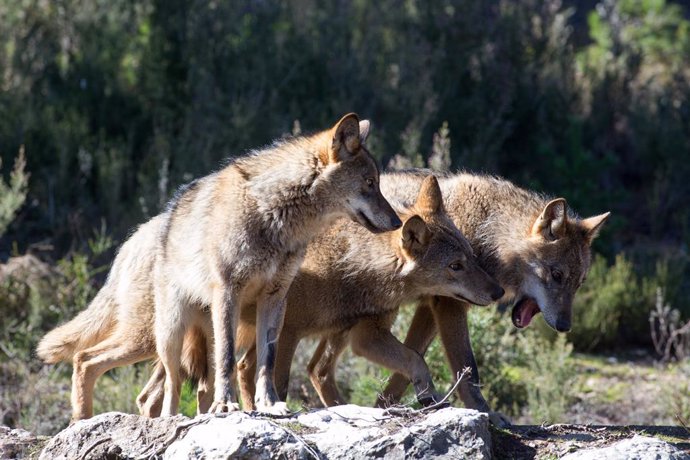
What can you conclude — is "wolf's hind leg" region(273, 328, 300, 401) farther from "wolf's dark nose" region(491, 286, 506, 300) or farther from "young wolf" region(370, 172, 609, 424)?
"wolf's dark nose" region(491, 286, 506, 300)

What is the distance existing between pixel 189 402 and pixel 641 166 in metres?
9.05

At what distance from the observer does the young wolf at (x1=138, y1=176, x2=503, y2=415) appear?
681 cm

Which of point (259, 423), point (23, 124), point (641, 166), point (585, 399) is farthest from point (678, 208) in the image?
point (259, 423)

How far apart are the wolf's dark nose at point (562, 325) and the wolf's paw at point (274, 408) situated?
2.13 meters

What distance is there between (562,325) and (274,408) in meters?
2.24

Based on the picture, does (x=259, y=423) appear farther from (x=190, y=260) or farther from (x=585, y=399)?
(x=585, y=399)

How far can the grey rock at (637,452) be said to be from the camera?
5289 mm

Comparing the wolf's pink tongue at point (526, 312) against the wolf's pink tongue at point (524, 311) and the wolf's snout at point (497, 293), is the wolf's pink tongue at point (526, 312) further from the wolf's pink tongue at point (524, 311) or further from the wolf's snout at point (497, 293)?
the wolf's snout at point (497, 293)

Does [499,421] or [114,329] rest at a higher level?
[114,329]

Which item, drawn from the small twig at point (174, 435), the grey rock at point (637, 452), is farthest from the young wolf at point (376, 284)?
the grey rock at point (637, 452)

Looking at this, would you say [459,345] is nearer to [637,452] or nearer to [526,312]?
[526,312]

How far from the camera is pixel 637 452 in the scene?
210 inches

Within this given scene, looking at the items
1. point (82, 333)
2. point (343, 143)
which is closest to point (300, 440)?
point (343, 143)

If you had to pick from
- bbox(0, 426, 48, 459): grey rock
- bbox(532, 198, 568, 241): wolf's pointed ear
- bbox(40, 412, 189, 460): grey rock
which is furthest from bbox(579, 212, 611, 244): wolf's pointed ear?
bbox(0, 426, 48, 459): grey rock
